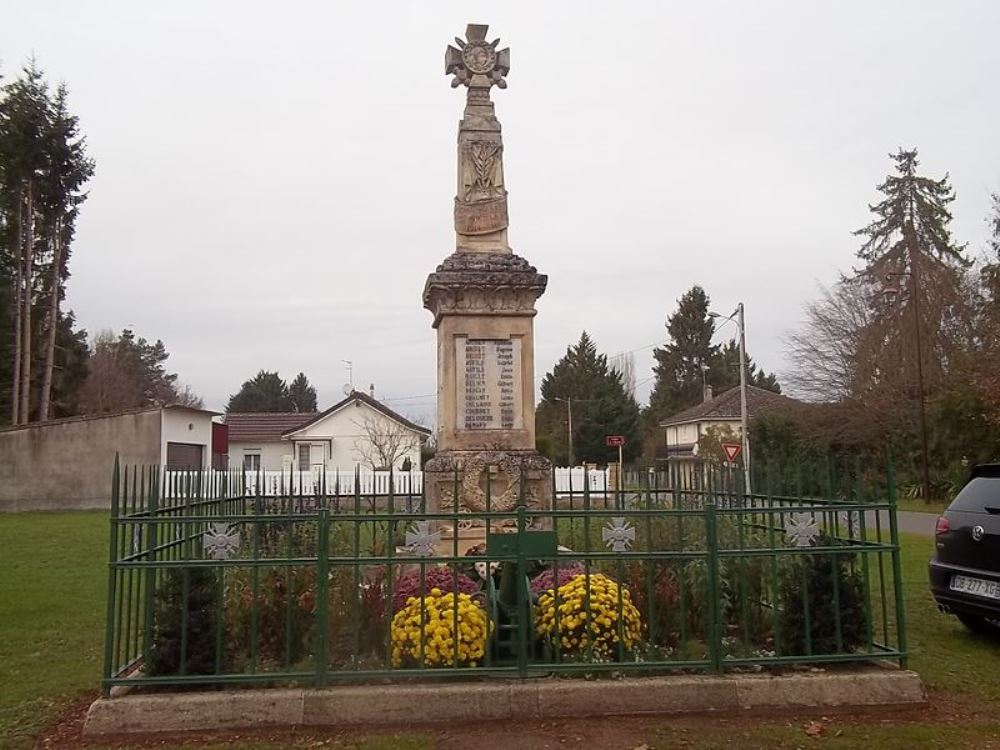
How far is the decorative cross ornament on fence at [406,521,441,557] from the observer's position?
5496 millimetres

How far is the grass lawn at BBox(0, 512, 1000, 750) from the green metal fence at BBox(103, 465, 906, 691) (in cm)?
49

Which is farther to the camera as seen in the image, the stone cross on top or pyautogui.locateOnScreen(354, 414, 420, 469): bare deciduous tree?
pyautogui.locateOnScreen(354, 414, 420, 469): bare deciduous tree

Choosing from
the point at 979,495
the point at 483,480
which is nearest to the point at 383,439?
the point at 483,480

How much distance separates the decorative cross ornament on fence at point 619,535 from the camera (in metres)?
5.74

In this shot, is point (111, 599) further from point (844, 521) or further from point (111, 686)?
point (844, 521)

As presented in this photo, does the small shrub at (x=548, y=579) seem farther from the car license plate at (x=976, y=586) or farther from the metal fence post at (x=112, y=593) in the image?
the car license plate at (x=976, y=586)

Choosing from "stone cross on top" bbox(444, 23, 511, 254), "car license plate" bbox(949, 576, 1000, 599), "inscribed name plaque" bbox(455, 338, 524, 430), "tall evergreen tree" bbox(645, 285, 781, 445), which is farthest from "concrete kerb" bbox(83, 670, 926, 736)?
"tall evergreen tree" bbox(645, 285, 781, 445)

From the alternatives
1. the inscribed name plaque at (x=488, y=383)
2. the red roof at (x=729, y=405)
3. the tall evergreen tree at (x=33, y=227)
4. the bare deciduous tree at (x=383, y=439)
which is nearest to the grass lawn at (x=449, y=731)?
the inscribed name plaque at (x=488, y=383)

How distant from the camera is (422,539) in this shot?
550cm

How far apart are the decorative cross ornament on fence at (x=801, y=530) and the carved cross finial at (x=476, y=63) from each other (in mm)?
5799

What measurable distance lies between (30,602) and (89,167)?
90.2ft

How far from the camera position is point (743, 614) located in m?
5.57

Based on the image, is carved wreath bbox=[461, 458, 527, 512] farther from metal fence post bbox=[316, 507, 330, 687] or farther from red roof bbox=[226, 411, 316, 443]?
red roof bbox=[226, 411, 316, 443]

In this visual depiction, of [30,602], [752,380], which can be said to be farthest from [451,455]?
[752,380]
